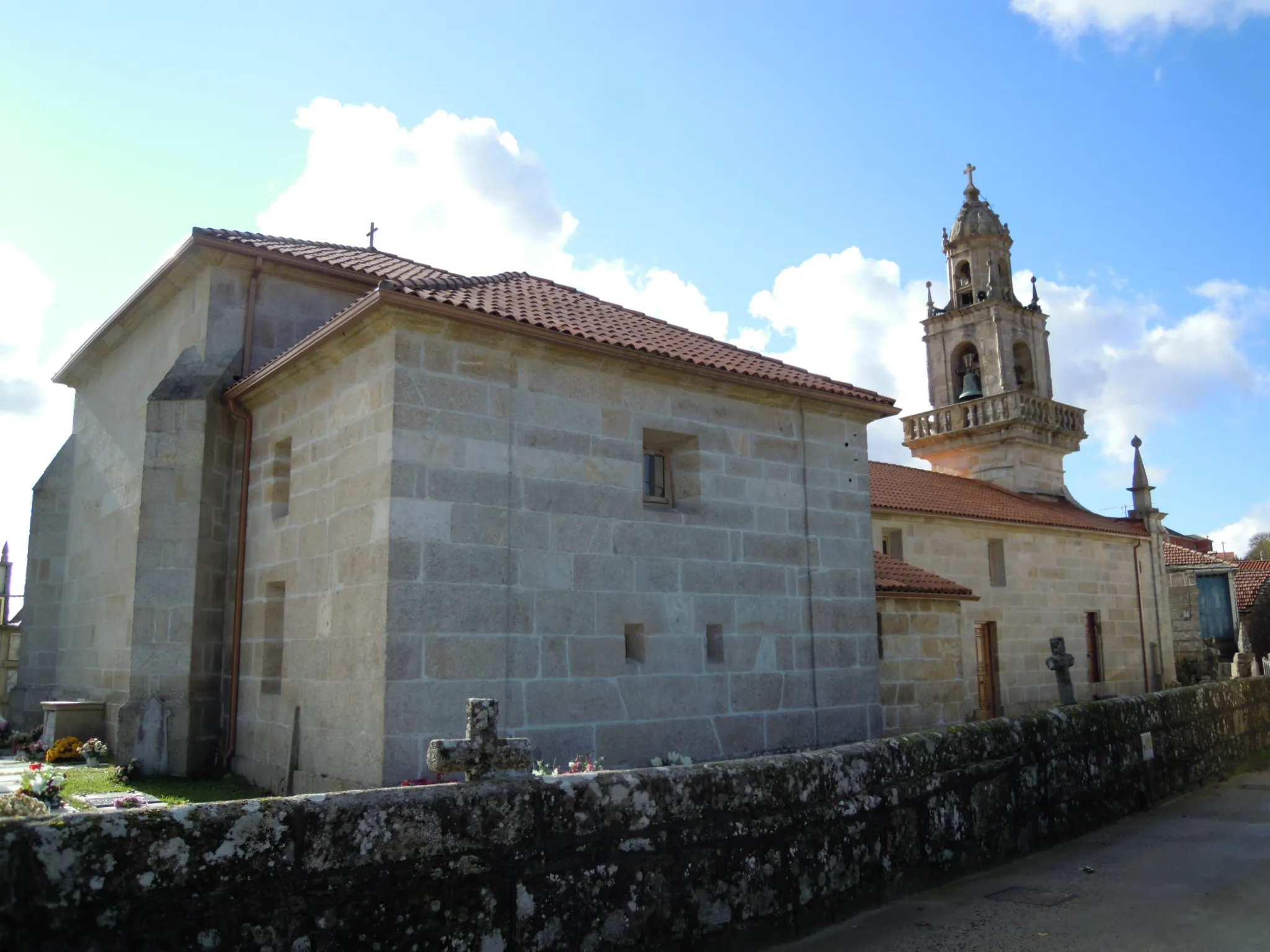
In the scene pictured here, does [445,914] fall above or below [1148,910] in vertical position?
above

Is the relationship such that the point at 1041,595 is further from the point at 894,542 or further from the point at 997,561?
the point at 894,542

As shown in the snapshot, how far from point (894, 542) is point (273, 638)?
41.9ft

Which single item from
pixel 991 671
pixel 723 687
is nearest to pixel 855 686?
pixel 723 687

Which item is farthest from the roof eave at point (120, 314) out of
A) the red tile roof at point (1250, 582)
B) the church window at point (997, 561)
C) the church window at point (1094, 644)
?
the red tile roof at point (1250, 582)

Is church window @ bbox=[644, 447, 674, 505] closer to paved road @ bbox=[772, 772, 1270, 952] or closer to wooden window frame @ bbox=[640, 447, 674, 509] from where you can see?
wooden window frame @ bbox=[640, 447, 674, 509]

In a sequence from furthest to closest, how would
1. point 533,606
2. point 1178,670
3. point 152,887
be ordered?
point 1178,670
point 533,606
point 152,887

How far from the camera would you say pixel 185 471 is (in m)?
10.6

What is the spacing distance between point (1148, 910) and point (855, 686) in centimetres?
621

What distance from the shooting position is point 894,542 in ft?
62.7

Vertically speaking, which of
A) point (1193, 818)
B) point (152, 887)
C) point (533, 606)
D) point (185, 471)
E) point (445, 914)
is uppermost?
point (185, 471)

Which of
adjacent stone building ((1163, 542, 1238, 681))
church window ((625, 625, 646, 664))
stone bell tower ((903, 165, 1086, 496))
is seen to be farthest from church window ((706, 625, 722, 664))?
adjacent stone building ((1163, 542, 1238, 681))

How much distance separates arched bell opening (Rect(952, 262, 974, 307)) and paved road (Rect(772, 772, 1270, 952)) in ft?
75.0

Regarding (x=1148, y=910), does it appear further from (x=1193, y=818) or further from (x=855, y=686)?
(x=855, y=686)

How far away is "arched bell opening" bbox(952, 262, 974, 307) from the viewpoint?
28.1 m
